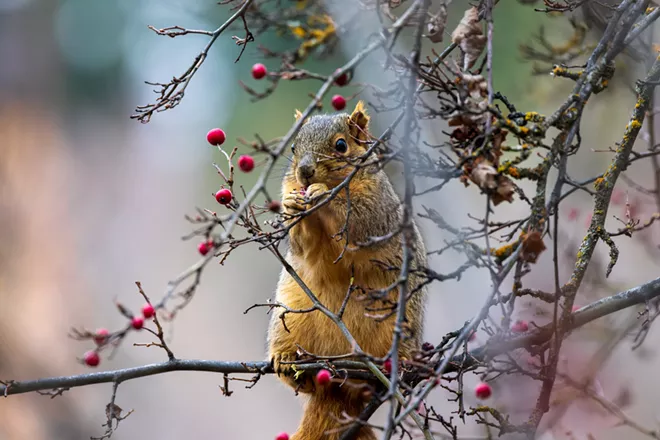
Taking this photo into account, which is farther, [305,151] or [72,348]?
[72,348]

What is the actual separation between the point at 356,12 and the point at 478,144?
435 millimetres

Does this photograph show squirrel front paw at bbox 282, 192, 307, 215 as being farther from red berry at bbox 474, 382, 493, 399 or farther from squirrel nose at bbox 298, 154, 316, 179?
red berry at bbox 474, 382, 493, 399

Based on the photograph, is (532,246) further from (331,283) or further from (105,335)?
(331,283)

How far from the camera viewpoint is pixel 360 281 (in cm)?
287

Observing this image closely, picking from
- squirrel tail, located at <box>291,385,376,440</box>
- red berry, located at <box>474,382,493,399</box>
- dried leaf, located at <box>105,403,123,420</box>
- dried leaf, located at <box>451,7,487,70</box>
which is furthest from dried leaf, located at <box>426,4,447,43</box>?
squirrel tail, located at <box>291,385,376,440</box>

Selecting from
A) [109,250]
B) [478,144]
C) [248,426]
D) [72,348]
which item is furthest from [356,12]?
[109,250]

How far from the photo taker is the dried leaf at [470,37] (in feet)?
5.37

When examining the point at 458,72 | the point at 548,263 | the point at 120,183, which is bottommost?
the point at 458,72

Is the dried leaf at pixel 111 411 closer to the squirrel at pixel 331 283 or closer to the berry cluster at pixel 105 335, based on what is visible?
the berry cluster at pixel 105 335

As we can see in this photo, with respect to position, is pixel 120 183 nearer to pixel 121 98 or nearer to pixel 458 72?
pixel 121 98

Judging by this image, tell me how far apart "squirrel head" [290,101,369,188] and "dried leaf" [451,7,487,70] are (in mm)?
1196

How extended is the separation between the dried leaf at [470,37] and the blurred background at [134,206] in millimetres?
3009

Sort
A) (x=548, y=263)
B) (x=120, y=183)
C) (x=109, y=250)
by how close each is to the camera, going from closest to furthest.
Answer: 1. (x=548, y=263)
2. (x=109, y=250)
3. (x=120, y=183)

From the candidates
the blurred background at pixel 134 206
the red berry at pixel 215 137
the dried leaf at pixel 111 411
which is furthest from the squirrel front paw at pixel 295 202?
the blurred background at pixel 134 206
